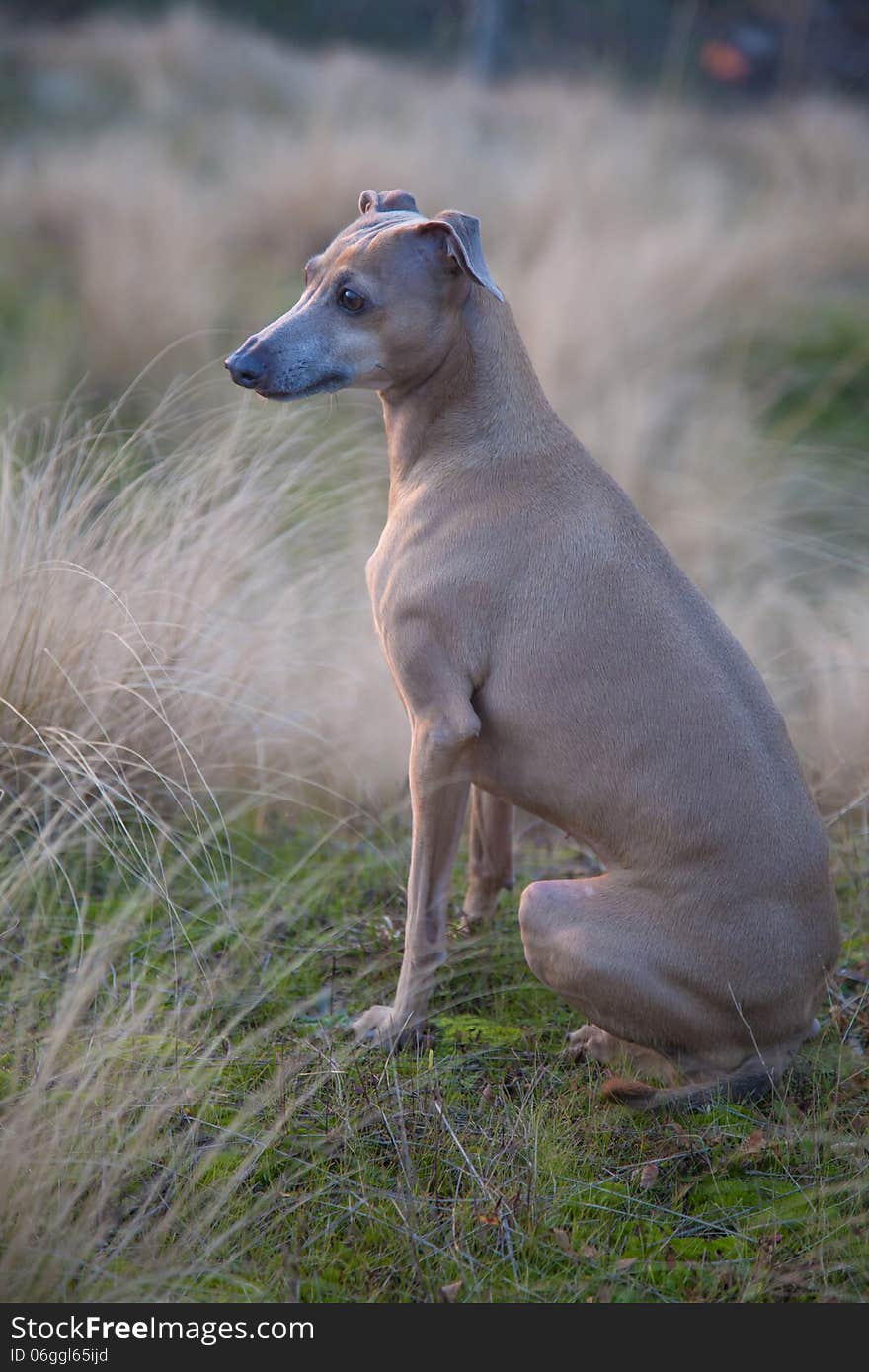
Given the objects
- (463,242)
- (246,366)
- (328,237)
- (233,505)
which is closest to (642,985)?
(246,366)

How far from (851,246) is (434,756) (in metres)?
8.20

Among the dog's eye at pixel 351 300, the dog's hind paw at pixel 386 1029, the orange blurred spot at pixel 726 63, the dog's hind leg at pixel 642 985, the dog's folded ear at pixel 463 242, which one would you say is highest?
the orange blurred spot at pixel 726 63

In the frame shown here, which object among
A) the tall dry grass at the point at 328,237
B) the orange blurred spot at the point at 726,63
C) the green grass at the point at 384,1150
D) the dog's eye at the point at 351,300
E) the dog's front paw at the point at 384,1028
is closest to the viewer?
the green grass at the point at 384,1150

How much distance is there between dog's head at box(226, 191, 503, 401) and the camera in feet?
9.41

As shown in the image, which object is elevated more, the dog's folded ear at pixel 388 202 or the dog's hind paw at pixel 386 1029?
the dog's folded ear at pixel 388 202

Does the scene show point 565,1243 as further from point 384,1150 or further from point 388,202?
point 388,202

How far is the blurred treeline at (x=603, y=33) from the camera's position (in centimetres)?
1348

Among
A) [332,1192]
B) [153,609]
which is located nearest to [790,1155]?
[332,1192]

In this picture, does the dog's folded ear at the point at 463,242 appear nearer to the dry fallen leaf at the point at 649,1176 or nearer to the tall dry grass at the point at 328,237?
the tall dry grass at the point at 328,237

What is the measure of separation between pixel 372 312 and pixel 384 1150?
1933 millimetres

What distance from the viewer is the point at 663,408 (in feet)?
23.5

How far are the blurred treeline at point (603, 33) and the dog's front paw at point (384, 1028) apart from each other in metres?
11.7

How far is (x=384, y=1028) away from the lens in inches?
125

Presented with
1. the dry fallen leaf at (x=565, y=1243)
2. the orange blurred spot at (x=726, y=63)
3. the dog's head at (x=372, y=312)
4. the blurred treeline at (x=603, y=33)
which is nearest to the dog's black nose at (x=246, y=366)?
the dog's head at (x=372, y=312)
